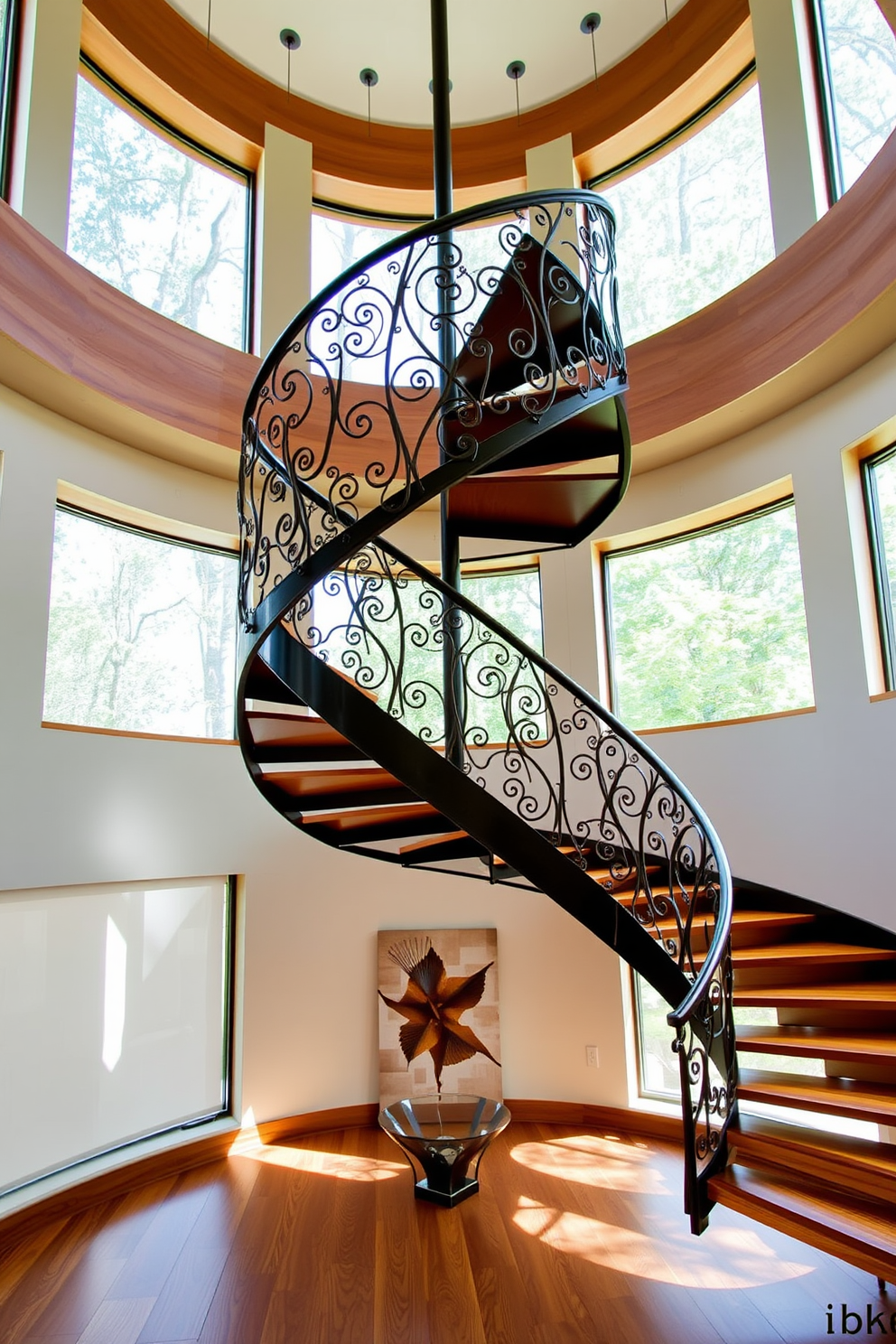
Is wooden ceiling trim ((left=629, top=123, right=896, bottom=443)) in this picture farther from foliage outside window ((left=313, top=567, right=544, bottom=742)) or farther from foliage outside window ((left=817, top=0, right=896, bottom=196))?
foliage outside window ((left=313, top=567, right=544, bottom=742))

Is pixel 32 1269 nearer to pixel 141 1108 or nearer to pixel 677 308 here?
pixel 141 1108

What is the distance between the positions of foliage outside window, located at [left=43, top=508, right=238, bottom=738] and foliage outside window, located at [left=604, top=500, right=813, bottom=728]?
7.82ft

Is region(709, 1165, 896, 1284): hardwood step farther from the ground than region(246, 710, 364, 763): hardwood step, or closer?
closer

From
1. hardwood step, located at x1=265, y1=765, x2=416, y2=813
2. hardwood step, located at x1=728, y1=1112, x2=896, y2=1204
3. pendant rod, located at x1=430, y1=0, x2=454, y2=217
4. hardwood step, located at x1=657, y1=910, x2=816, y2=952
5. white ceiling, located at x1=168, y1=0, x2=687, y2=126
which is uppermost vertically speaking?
white ceiling, located at x1=168, y1=0, x2=687, y2=126

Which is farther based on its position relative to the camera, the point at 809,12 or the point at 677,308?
the point at 677,308

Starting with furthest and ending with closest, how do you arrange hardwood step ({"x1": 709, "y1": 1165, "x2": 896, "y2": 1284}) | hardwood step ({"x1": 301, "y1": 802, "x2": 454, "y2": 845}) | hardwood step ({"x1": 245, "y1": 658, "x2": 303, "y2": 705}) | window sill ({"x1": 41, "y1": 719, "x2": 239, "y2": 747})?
window sill ({"x1": 41, "y1": 719, "x2": 239, "y2": 747})
hardwood step ({"x1": 301, "y1": 802, "x2": 454, "y2": 845})
hardwood step ({"x1": 245, "y1": 658, "x2": 303, "y2": 705})
hardwood step ({"x1": 709, "y1": 1165, "x2": 896, "y2": 1284})

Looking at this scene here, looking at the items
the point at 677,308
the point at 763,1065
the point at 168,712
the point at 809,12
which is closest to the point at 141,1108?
the point at 168,712

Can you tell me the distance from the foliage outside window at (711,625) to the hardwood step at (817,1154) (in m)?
2.14

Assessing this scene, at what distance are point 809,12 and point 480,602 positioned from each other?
3582mm

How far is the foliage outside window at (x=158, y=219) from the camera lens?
4590mm

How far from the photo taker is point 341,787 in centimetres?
331

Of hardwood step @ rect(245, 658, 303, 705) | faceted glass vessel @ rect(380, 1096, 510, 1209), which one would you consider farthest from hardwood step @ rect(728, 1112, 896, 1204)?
hardwood step @ rect(245, 658, 303, 705)

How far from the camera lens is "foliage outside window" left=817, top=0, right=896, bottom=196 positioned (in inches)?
155

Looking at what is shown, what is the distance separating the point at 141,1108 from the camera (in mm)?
4273
